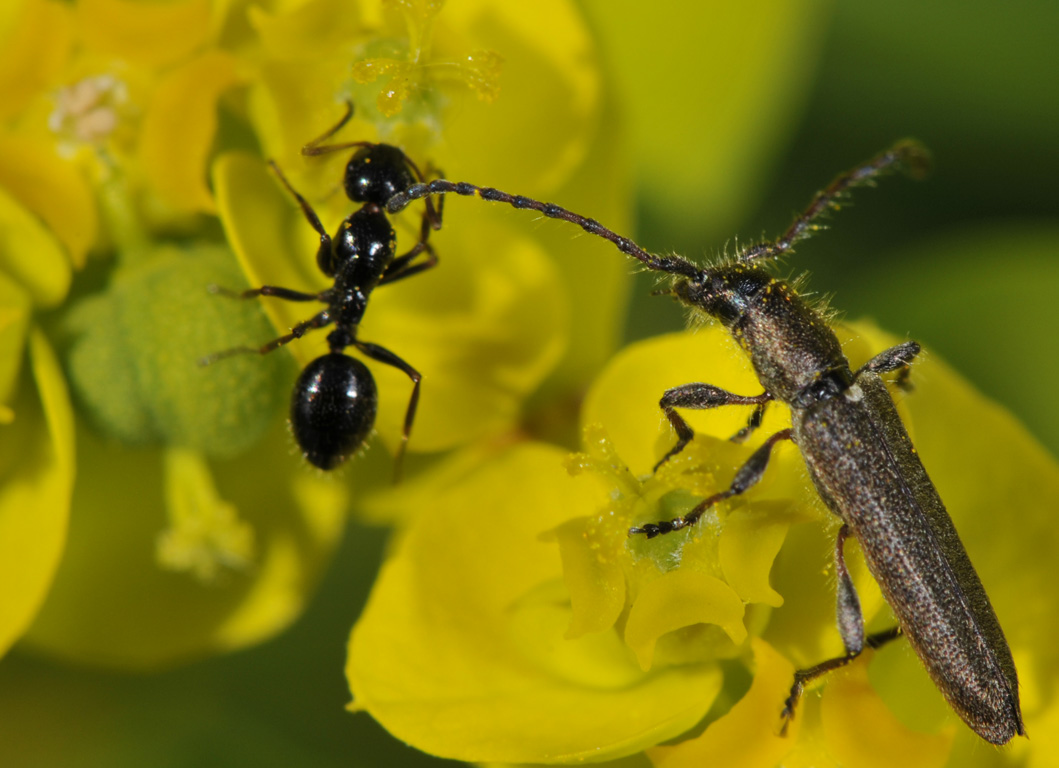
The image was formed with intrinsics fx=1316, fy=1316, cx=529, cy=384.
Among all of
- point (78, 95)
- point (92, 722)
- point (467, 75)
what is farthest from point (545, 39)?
point (92, 722)

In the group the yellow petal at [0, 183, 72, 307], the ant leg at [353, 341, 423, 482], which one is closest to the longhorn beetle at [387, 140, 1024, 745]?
the ant leg at [353, 341, 423, 482]

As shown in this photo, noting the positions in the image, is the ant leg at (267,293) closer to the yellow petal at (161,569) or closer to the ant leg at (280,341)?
the ant leg at (280,341)

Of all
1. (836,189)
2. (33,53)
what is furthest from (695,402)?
(33,53)

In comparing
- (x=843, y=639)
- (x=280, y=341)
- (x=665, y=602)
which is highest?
(x=280, y=341)

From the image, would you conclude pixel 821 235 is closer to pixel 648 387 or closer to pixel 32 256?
pixel 648 387

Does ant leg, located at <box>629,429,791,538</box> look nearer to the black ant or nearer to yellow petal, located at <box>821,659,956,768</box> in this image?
yellow petal, located at <box>821,659,956,768</box>

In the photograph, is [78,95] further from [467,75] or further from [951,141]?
[951,141]

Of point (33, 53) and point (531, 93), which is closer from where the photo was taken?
Result: point (33, 53)
